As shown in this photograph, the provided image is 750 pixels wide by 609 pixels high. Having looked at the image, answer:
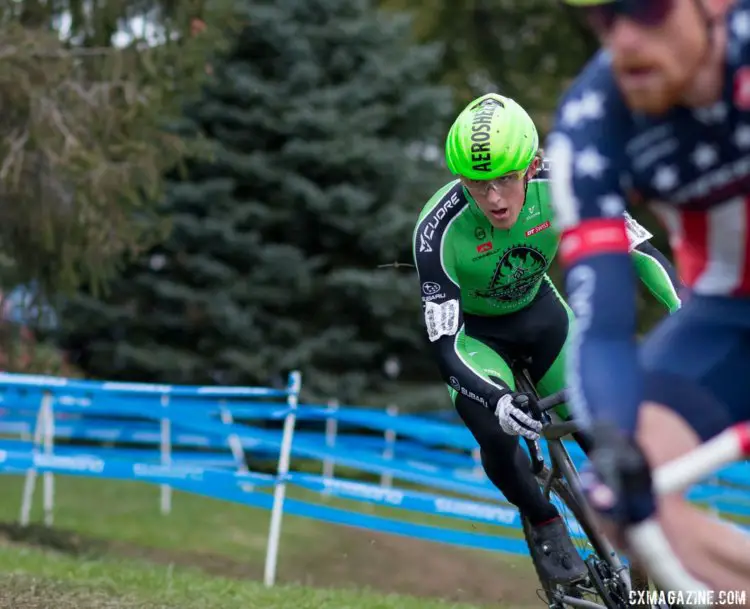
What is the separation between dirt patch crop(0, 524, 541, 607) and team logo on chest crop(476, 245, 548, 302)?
14.3 ft

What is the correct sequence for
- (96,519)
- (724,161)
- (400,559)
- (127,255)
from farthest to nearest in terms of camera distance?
(127,255)
(96,519)
(400,559)
(724,161)

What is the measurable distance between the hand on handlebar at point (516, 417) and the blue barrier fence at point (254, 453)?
72cm

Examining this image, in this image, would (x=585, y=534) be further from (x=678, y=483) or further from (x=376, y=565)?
(x=376, y=565)

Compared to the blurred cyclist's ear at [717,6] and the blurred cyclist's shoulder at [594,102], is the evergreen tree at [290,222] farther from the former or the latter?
the blurred cyclist's ear at [717,6]

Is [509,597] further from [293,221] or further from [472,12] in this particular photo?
[472,12]

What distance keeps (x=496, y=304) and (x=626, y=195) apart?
3.03 metres

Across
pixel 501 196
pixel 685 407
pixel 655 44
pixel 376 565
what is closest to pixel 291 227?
pixel 376 565

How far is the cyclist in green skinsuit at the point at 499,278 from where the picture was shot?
531cm

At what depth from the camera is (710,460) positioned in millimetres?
2652

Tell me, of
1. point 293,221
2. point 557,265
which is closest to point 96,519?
point 293,221

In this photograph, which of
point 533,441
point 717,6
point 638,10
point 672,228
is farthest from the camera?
point 533,441

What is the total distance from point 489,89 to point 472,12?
1408mm

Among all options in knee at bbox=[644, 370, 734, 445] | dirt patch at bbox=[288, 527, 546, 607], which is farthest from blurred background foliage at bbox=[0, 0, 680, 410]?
knee at bbox=[644, 370, 734, 445]

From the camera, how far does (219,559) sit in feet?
36.2
